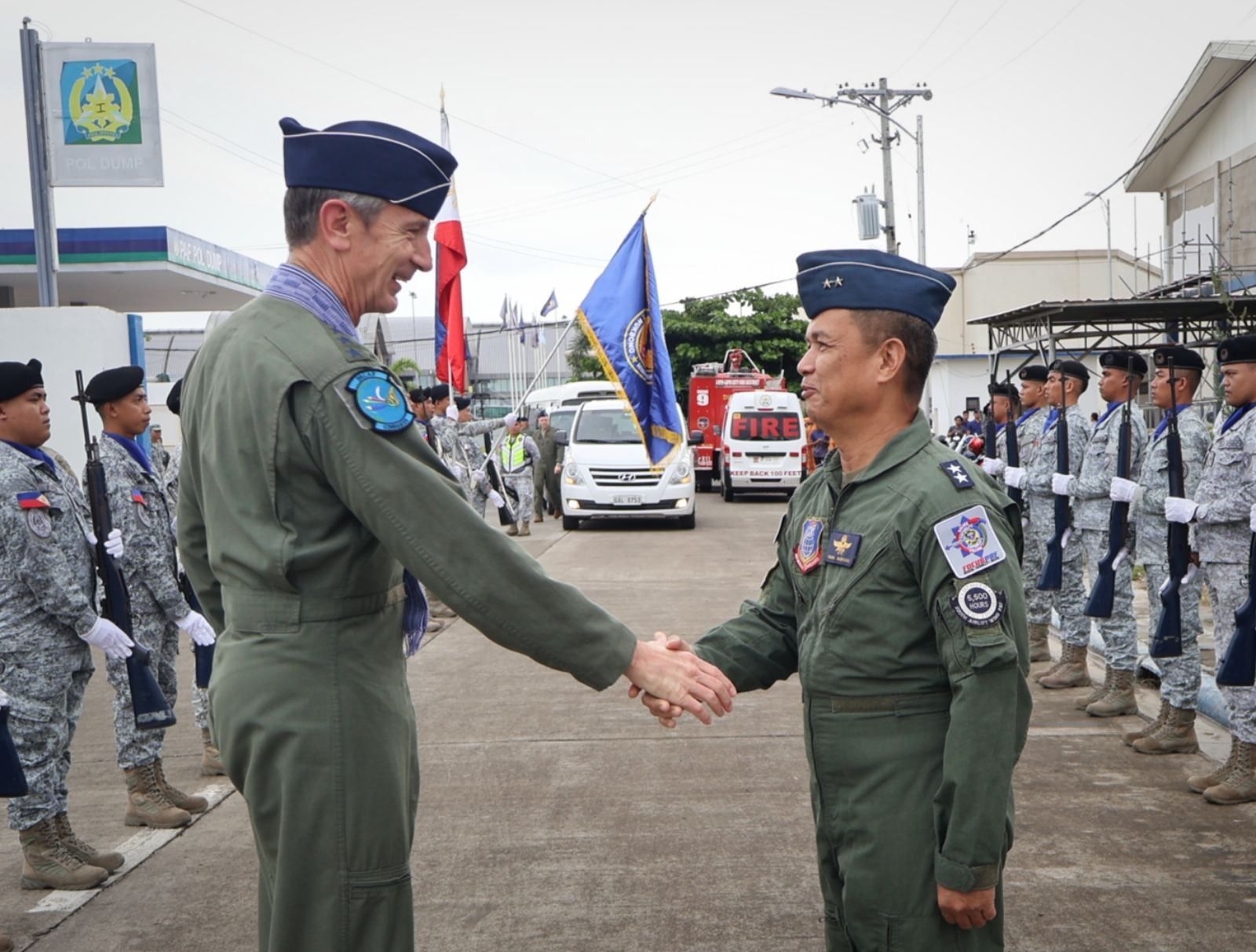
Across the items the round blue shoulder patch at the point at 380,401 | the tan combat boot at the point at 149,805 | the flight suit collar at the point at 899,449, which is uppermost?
the round blue shoulder patch at the point at 380,401

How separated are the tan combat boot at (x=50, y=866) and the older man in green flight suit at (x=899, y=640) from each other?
3.00 metres

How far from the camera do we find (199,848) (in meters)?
5.06

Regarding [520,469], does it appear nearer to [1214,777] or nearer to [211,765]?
[211,765]

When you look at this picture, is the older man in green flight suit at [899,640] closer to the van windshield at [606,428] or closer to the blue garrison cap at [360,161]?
the blue garrison cap at [360,161]

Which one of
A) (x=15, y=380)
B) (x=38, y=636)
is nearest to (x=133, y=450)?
(x=15, y=380)

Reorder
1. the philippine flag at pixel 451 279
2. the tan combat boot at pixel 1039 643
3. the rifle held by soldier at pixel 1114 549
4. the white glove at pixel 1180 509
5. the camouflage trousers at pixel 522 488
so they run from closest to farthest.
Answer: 1. the white glove at pixel 1180 509
2. the rifle held by soldier at pixel 1114 549
3. the tan combat boot at pixel 1039 643
4. the philippine flag at pixel 451 279
5. the camouflage trousers at pixel 522 488

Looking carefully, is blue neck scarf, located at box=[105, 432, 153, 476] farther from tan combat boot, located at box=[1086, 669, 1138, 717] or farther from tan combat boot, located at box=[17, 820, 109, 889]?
tan combat boot, located at box=[1086, 669, 1138, 717]

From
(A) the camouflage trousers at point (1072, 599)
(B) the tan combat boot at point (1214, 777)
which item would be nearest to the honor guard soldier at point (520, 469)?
(A) the camouflage trousers at point (1072, 599)

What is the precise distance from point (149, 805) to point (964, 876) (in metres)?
4.22

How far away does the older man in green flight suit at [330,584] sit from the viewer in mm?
2242

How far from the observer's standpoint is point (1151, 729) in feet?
20.7

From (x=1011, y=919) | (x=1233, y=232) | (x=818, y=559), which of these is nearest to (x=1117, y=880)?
(x=1011, y=919)

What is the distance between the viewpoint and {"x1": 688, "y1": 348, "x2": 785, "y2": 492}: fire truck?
1144 inches

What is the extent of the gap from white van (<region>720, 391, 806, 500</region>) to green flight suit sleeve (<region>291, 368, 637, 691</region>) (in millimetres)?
21680
